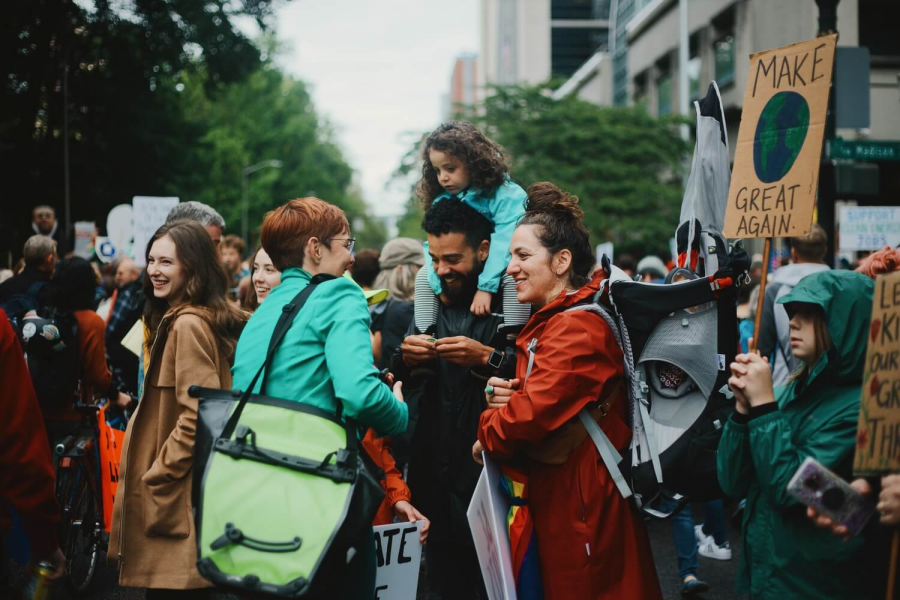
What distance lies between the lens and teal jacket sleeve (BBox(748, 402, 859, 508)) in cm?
270

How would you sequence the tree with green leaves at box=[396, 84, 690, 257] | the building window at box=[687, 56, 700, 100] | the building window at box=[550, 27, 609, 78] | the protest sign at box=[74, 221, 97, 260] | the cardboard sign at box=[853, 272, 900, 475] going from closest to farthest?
1. the cardboard sign at box=[853, 272, 900, 475]
2. the protest sign at box=[74, 221, 97, 260]
3. the tree with green leaves at box=[396, 84, 690, 257]
4. the building window at box=[687, 56, 700, 100]
5. the building window at box=[550, 27, 609, 78]

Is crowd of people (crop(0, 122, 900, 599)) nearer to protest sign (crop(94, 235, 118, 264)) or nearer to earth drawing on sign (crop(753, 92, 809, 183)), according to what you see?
earth drawing on sign (crop(753, 92, 809, 183))

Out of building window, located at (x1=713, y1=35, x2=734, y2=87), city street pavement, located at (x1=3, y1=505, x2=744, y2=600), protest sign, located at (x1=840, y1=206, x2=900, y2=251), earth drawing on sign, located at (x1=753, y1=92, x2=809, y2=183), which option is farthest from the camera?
building window, located at (x1=713, y1=35, x2=734, y2=87)

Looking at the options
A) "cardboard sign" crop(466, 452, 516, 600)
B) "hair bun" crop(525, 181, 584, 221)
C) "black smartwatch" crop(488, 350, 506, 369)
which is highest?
"hair bun" crop(525, 181, 584, 221)

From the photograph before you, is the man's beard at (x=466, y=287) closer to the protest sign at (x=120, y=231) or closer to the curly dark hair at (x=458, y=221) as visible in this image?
the curly dark hair at (x=458, y=221)

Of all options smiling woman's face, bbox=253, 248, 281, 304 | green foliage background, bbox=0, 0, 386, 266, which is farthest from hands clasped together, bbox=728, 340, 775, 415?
green foliage background, bbox=0, 0, 386, 266

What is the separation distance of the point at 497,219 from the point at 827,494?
2067 mm

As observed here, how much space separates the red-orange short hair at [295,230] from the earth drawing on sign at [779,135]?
1.55 meters

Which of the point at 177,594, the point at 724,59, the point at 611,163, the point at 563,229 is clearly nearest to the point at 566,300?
the point at 563,229

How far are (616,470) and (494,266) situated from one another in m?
1.13

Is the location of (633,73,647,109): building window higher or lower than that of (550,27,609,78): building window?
lower

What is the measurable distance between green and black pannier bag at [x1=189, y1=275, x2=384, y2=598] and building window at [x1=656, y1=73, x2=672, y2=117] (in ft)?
106

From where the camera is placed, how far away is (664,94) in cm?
3428

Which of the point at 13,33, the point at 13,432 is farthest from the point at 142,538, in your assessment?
the point at 13,33
